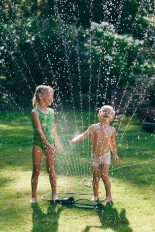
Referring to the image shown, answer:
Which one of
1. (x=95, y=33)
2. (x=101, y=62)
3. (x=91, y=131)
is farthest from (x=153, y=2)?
(x=91, y=131)

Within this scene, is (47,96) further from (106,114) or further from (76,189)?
(76,189)

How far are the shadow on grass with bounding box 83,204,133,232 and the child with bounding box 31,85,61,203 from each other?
73 centimetres

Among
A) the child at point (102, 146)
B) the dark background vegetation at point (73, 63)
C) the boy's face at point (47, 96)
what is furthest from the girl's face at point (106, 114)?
→ the dark background vegetation at point (73, 63)

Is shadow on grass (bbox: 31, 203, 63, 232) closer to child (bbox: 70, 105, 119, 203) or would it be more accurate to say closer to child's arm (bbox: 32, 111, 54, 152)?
child (bbox: 70, 105, 119, 203)

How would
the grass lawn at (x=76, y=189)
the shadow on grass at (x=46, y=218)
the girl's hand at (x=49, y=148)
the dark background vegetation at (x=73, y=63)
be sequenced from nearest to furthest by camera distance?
the shadow on grass at (x=46, y=218) < the grass lawn at (x=76, y=189) < the girl's hand at (x=49, y=148) < the dark background vegetation at (x=73, y=63)

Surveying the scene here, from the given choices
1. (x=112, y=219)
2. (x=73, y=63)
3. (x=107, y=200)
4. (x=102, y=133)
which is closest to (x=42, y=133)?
(x=102, y=133)

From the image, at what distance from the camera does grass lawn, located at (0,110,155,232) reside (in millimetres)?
5316

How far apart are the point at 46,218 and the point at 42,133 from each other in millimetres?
1059

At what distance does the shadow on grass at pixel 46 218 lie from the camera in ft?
16.9

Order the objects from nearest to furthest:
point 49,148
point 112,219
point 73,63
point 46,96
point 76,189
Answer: point 112,219 → point 49,148 → point 46,96 → point 76,189 → point 73,63

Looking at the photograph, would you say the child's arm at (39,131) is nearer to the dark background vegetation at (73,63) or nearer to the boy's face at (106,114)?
the boy's face at (106,114)

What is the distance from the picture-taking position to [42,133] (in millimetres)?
5934

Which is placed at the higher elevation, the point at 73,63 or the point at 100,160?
the point at 73,63

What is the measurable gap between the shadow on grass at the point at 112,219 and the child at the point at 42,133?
729 mm
